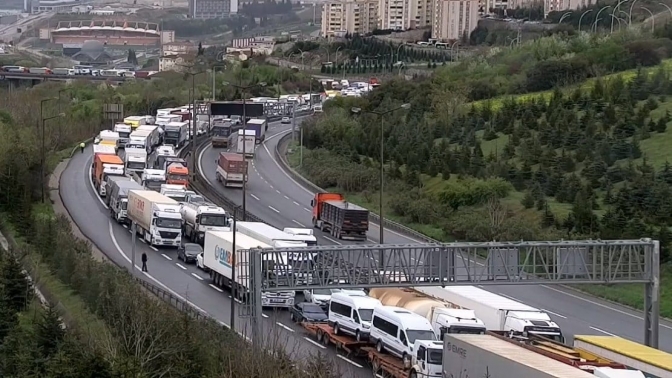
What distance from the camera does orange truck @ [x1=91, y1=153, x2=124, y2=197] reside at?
53912mm

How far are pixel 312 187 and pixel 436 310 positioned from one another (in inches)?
1189

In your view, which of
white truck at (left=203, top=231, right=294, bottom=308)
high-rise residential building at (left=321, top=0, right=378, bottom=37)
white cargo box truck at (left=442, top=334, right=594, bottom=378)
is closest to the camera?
white cargo box truck at (left=442, top=334, right=594, bottom=378)

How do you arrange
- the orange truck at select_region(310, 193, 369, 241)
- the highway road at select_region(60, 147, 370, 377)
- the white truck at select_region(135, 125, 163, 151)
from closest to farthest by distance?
the highway road at select_region(60, 147, 370, 377)
the orange truck at select_region(310, 193, 369, 241)
the white truck at select_region(135, 125, 163, 151)

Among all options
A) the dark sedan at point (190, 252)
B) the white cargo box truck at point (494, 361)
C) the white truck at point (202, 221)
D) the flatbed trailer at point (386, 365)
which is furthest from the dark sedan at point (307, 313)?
the white truck at point (202, 221)

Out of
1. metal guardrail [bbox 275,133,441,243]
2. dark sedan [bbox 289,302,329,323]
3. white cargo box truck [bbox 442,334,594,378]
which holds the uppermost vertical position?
white cargo box truck [bbox 442,334,594,378]

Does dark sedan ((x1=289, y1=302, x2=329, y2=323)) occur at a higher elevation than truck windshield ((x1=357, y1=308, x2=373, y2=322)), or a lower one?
lower

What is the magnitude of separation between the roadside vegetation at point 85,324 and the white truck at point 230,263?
2.46 meters

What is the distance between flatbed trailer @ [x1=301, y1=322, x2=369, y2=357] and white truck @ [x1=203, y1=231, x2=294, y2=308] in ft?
5.52

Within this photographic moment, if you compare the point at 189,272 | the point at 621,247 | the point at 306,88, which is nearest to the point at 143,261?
the point at 189,272

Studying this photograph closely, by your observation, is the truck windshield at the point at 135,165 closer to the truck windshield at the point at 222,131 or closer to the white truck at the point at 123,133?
the white truck at the point at 123,133

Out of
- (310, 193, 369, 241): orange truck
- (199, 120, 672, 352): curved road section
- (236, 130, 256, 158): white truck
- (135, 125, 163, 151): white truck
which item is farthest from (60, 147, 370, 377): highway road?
(236, 130, 256, 158): white truck

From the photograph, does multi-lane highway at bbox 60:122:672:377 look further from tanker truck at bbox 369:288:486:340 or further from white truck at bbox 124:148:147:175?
white truck at bbox 124:148:147:175

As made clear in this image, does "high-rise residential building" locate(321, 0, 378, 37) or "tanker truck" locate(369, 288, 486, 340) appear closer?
"tanker truck" locate(369, 288, 486, 340)

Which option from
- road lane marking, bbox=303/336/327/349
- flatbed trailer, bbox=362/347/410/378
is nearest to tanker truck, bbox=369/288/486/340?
flatbed trailer, bbox=362/347/410/378
